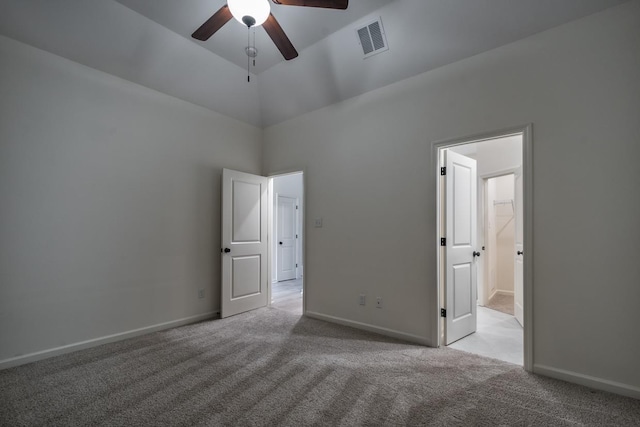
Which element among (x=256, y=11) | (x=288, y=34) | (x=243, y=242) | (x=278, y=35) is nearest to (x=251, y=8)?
(x=256, y=11)

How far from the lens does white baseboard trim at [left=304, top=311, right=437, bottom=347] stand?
9.65 feet

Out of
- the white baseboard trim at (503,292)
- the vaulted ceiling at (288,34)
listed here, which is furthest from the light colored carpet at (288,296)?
the white baseboard trim at (503,292)

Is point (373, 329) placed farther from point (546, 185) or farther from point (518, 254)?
point (546, 185)

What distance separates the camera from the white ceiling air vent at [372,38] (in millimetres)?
2770

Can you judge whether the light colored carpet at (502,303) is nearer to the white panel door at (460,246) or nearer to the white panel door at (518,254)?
the white panel door at (518,254)

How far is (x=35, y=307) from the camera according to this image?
2.53 metres

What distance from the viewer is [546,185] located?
7.68ft

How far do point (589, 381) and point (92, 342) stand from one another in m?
4.26

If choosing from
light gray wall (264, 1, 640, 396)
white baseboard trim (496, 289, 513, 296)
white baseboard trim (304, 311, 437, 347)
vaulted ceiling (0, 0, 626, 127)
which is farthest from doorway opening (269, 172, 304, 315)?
white baseboard trim (496, 289, 513, 296)

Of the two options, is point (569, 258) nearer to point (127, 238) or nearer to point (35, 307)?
point (127, 238)

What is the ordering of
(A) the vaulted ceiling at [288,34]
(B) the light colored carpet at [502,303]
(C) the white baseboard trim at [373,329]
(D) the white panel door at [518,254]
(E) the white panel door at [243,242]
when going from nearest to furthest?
(A) the vaulted ceiling at [288,34] → (C) the white baseboard trim at [373,329] → (D) the white panel door at [518,254] → (E) the white panel door at [243,242] → (B) the light colored carpet at [502,303]

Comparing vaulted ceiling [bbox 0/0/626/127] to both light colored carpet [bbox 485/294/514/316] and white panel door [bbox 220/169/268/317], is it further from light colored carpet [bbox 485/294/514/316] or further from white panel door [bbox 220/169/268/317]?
light colored carpet [bbox 485/294/514/316]

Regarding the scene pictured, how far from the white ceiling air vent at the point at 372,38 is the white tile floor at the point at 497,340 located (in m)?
3.10

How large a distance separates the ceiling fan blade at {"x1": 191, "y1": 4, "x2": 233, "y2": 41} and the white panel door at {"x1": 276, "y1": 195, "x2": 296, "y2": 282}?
4495 mm
